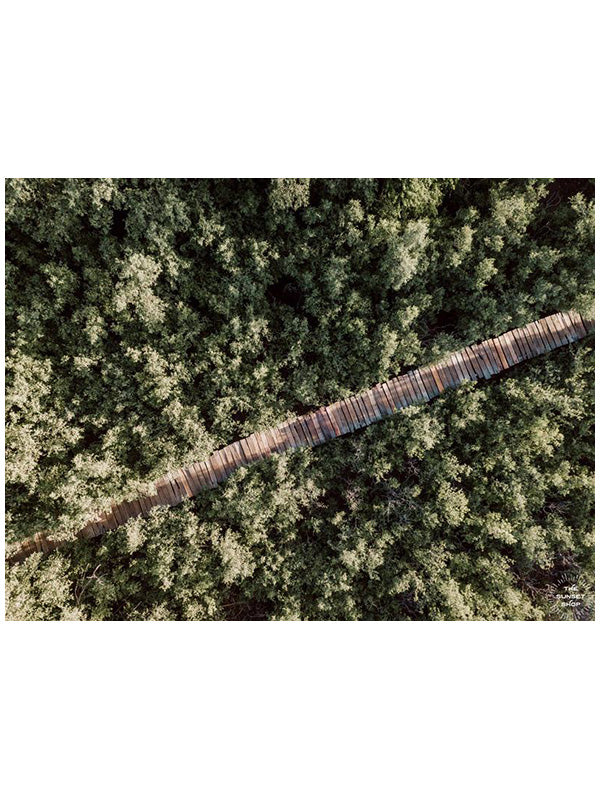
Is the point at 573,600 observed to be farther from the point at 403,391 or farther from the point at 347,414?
the point at 347,414

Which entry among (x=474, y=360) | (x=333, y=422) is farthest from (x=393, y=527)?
(x=474, y=360)

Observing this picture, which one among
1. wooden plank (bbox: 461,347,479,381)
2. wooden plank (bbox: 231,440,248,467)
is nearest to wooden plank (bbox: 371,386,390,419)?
wooden plank (bbox: 461,347,479,381)

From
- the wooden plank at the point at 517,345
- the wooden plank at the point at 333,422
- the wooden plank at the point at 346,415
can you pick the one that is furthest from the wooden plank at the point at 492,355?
the wooden plank at the point at 333,422

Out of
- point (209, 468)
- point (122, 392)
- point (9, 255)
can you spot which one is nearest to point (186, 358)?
point (122, 392)

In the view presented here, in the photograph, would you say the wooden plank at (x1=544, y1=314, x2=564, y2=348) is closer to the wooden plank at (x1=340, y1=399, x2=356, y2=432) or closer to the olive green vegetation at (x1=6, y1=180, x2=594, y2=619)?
the olive green vegetation at (x1=6, y1=180, x2=594, y2=619)

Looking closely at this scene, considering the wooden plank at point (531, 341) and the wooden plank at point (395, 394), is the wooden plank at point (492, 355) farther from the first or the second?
the wooden plank at point (395, 394)

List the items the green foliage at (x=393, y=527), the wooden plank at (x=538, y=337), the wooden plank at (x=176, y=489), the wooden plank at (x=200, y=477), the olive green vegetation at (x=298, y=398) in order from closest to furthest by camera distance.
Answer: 1. the olive green vegetation at (x=298, y=398)
2. the green foliage at (x=393, y=527)
3. the wooden plank at (x=176, y=489)
4. the wooden plank at (x=200, y=477)
5. the wooden plank at (x=538, y=337)
